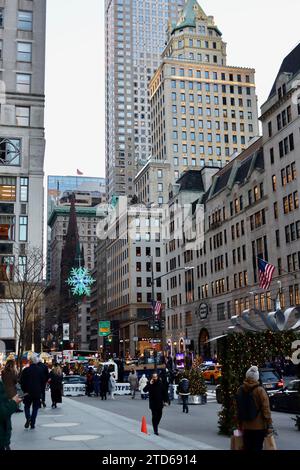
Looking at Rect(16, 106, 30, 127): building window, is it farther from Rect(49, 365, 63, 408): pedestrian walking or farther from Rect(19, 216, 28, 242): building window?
Rect(49, 365, 63, 408): pedestrian walking

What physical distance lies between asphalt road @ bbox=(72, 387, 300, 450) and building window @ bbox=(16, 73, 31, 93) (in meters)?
49.1

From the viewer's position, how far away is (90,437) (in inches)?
574

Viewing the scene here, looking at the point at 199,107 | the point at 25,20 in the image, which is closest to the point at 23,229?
the point at 25,20

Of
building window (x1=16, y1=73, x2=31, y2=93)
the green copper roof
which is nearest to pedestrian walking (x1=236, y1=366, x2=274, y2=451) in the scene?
building window (x1=16, y1=73, x2=31, y2=93)

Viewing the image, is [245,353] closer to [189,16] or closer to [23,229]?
[23,229]

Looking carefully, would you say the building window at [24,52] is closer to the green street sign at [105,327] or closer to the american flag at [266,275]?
the american flag at [266,275]

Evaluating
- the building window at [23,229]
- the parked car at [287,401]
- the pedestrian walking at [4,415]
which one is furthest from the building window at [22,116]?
the pedestrian walking at [4,415]

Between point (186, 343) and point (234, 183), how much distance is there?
25169 millimetres

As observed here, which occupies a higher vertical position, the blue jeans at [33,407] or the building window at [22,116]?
the building window at [22,116]

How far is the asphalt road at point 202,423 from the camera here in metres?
15.4

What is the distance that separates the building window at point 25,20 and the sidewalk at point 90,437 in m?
59.6

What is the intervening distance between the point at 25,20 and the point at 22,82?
792 centimetres

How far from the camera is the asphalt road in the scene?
605 inches
